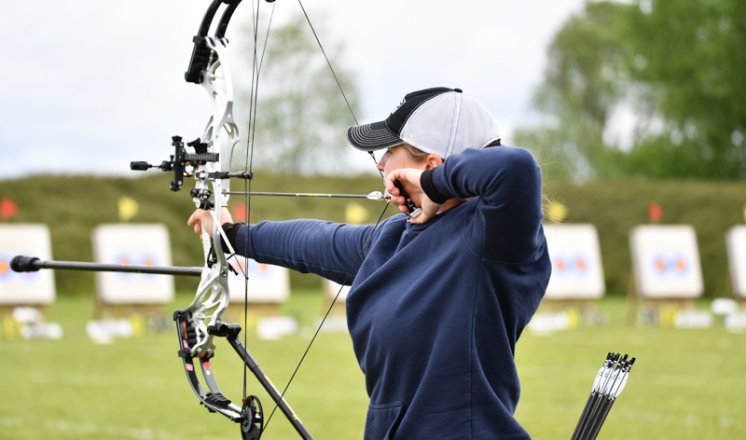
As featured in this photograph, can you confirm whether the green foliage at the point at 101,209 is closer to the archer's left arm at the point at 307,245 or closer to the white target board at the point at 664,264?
the white target board at the point at 664,264

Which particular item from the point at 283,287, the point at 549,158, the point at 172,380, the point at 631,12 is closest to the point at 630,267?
the point at 283,287

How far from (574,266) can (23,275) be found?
20.9 ft

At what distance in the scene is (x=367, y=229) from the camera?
8.03ft

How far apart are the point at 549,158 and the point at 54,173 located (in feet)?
50.4

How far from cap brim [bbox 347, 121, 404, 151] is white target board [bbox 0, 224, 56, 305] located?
928 cm

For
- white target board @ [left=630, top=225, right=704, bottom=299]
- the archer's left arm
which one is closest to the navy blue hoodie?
the archer's left arm

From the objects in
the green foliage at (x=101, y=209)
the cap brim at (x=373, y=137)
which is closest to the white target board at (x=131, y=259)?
the green foliage at (x=101, y=209)

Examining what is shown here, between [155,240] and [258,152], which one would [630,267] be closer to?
[155,240]

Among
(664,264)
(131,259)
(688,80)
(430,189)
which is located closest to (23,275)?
Result: (131,259)

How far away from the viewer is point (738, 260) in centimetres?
1418

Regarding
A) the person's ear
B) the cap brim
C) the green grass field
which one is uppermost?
the cap brim

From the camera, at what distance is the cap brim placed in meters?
2.20

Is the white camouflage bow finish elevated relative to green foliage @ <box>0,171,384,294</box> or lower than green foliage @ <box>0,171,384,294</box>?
elevated

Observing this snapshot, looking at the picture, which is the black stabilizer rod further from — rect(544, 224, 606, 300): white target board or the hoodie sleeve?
rect(544, 224, 606, 300): white target board
